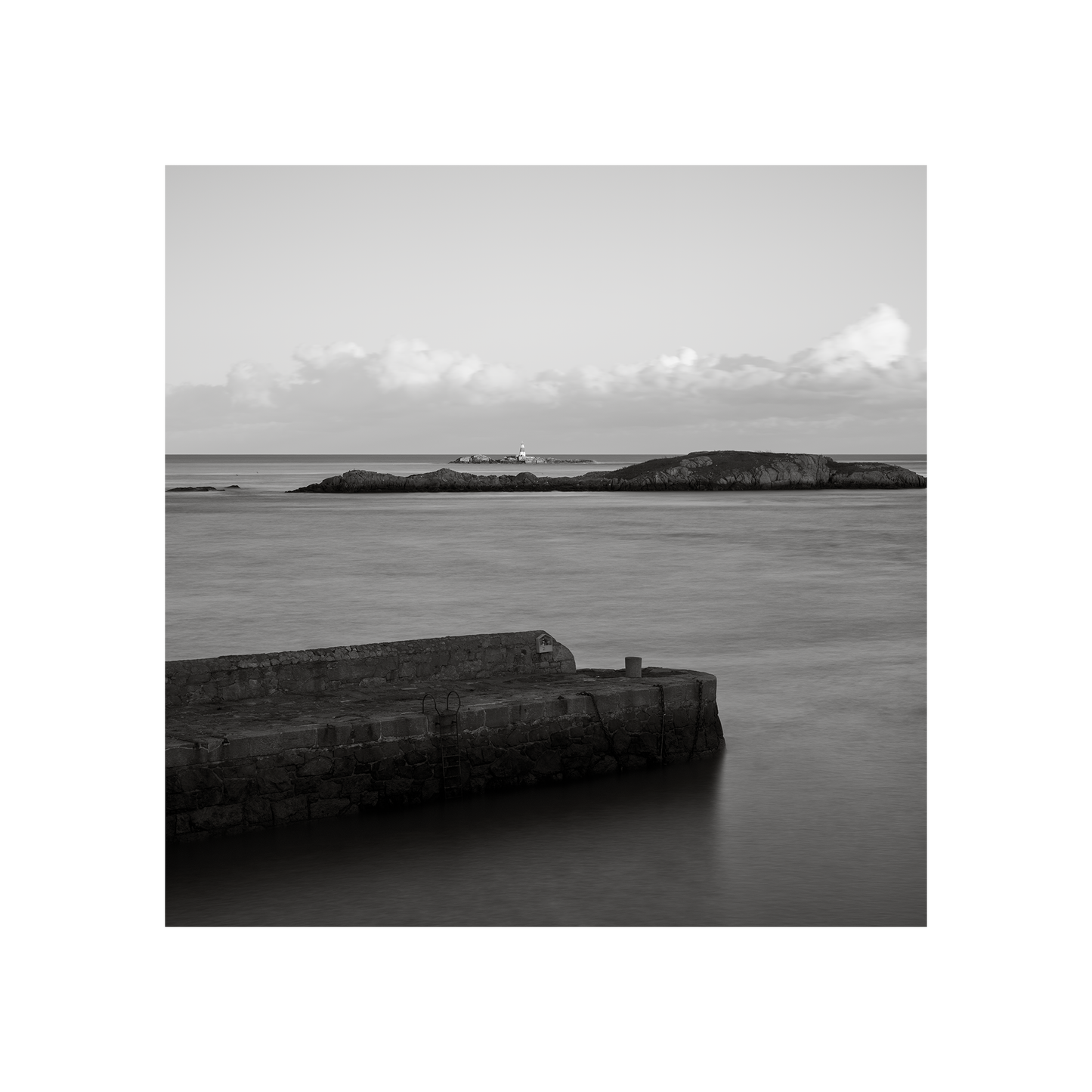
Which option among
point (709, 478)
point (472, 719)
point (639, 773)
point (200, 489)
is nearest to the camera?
point (472, 719)

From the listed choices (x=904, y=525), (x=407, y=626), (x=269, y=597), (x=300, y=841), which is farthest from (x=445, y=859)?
(x=904, y=525)

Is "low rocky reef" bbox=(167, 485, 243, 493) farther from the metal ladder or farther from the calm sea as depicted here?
the metal ladder

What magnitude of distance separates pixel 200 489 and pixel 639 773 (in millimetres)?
62628

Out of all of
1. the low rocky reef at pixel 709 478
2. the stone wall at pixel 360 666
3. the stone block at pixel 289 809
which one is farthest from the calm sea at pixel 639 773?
the low rocky reef at pixel 709 478

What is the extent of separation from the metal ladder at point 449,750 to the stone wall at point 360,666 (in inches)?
41.9

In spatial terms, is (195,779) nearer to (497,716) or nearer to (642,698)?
(497,716)

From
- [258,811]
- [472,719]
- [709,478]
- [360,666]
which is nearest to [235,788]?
[258,811]

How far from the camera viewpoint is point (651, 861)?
7.19 metres

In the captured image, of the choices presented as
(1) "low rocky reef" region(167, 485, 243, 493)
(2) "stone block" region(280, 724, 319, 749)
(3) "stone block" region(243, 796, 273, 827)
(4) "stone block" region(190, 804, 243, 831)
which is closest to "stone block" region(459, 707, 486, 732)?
(2) "stone block" region(280, 724, 319, 749)

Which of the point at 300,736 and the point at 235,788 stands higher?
the point at 300,736

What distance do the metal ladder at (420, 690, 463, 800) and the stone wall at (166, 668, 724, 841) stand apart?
0.5 inches

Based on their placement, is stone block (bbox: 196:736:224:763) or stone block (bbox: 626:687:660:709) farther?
stone block (bbox: 626:687:660:709)

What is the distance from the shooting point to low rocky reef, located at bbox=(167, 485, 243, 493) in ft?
217

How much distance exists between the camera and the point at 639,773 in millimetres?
8609
